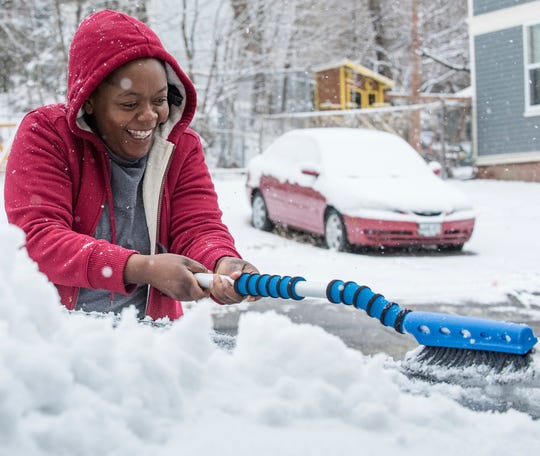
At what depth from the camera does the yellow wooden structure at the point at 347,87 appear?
77.5ft

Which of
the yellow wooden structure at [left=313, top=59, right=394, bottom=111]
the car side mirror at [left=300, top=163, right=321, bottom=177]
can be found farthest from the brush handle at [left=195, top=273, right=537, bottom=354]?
the yellow wooden structure at [left=313, top=59, right=394, bottom=111]

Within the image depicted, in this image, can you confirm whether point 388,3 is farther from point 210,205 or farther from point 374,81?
point 210,205

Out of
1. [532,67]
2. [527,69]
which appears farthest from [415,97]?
[532,67]

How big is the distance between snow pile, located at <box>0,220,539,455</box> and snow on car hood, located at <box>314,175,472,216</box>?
25.5 feet

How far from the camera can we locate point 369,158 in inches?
399

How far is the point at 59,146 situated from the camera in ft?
7.46

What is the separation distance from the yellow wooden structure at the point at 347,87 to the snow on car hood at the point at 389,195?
46.3 ft

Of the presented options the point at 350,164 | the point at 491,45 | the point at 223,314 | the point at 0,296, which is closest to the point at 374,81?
the point at 491,45

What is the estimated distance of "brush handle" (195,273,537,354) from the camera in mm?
1547

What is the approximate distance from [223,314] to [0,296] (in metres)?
5.00

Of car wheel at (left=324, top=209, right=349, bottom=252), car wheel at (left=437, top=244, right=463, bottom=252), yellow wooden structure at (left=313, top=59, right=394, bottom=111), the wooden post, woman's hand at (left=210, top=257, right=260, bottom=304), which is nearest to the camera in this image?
woman's hand at (left=210, top=257, right=260, bottom=304)

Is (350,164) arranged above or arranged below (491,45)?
below

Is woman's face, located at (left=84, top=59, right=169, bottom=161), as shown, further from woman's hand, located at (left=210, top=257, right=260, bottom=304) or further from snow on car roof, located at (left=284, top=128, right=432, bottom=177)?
snow on car roof, located at (left=284, top=128, right=432, bottom=177)

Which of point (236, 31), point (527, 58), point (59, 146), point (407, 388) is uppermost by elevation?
point (236, 31)
